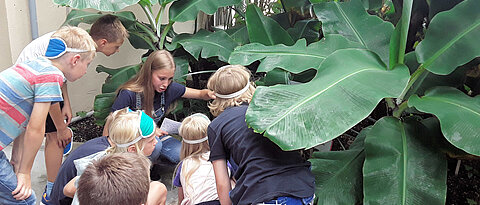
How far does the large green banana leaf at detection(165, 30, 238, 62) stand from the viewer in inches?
146

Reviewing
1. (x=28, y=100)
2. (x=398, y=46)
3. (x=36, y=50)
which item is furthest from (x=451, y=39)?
(x=36, y=50)

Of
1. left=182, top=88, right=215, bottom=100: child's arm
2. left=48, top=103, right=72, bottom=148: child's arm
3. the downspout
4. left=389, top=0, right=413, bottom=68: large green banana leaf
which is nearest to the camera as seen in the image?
left=389, top=0, right=413, bottom=68: large green banana leaf

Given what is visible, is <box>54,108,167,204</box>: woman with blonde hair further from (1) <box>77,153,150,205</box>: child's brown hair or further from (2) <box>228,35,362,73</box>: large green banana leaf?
(2) <box>228,35,362,73</box>: large green banana leaf

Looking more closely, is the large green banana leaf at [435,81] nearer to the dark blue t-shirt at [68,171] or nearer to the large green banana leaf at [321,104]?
the large green banana leaf at [321,104]

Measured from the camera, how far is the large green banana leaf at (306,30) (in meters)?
3.68

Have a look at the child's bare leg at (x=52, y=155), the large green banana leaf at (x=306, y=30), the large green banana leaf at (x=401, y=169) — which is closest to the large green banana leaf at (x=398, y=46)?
the large green banana leaf at (x=401, y=169)

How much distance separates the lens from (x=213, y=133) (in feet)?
7.40

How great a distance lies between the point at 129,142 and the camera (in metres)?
2.48

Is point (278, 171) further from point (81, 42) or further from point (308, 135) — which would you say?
point (81, 42)

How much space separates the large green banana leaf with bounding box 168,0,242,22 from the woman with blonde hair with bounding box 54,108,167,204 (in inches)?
52.5

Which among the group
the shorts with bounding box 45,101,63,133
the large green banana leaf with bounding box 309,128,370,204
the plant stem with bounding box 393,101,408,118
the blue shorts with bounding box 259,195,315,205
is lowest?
the shorts with bounding box 45,101,63,133

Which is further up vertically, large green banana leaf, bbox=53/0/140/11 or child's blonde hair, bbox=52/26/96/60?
large green banana leaf, bbox=53/0/140/11

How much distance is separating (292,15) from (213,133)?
2.04 metres

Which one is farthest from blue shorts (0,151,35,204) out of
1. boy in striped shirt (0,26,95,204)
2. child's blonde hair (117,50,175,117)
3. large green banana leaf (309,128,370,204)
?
large green banana leaf (309,128,370,204)
